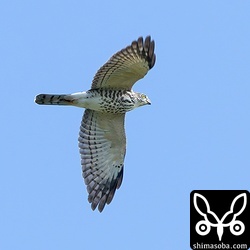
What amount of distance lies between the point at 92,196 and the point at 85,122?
1368 mm

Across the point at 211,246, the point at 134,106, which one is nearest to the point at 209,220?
the point at 211,246

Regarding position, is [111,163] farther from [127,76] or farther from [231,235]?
[231,235]

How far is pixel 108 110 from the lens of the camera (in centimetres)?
2144

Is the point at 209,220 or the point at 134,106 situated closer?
the point at 209,220

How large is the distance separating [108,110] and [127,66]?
3.43 ft

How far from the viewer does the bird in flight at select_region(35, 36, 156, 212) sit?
20703 mm

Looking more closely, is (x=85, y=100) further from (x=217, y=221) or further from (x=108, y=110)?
(x=217, y=221)

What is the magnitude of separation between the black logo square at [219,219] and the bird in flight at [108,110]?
260 cm

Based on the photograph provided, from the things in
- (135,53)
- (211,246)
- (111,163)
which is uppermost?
(135,53)

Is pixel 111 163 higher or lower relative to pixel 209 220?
higher

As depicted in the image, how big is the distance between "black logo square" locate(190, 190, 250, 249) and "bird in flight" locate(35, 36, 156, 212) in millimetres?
2597

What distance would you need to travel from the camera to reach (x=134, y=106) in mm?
21406

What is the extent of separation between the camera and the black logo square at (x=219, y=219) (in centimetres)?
1920

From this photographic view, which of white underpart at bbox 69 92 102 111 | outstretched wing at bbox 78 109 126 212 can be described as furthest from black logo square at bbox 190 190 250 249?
outstretched wing at bbox 78 109 126 212
